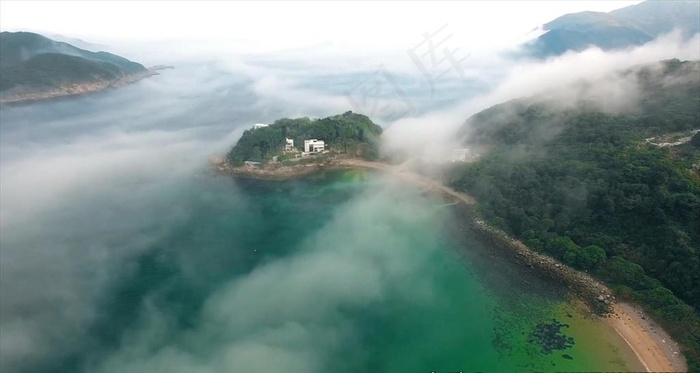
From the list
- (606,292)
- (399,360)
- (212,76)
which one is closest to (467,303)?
(399,360)

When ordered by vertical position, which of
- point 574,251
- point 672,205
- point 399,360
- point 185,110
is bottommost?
point 399,360

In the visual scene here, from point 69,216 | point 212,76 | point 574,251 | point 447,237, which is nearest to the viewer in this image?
point 574,251

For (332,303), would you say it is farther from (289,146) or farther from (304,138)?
(304,138)

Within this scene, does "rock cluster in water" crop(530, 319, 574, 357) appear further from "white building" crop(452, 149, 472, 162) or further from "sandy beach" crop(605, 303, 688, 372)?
"white building" crop(452, 149, 472, 162)

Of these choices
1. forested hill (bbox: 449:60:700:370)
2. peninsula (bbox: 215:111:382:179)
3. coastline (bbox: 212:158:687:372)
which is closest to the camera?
coastline (bbox: 212:158:687:372)

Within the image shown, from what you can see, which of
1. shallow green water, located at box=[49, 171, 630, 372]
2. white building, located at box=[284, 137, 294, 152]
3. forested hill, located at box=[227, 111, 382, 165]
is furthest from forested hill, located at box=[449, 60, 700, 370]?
white building, located at box=[284, 137, 294, 152]

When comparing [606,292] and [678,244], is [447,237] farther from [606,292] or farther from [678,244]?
[678,244]
